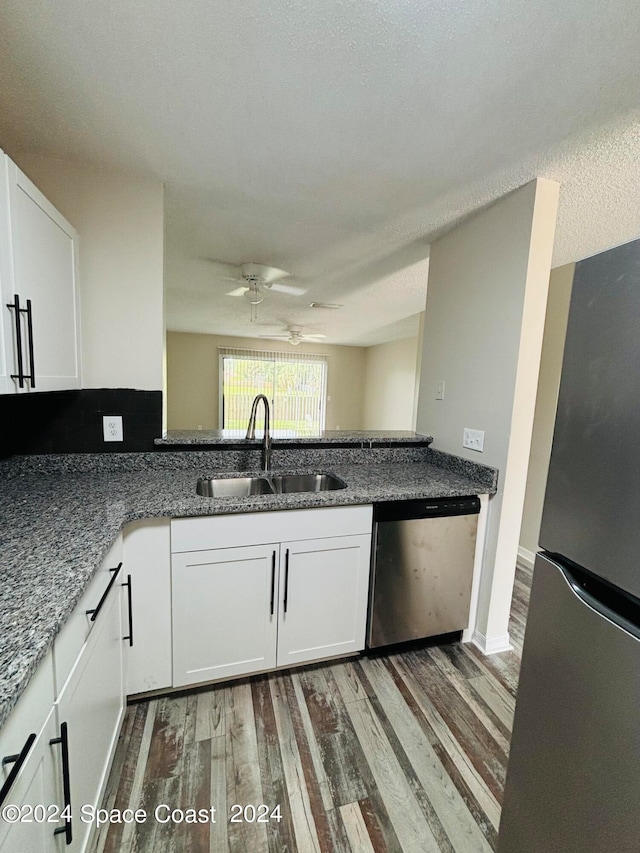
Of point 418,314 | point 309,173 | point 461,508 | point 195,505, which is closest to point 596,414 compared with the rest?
point 461,508

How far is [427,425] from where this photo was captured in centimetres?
244

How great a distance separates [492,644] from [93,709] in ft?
6.08

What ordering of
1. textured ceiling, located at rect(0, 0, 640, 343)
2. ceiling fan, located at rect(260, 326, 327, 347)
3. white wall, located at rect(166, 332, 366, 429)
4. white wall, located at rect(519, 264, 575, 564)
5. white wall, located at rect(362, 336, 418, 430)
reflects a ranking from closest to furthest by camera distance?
textured ceiling, located at rect(0, 0, 640, 343) → white wall, located at rect(519, 264, 575, 564) → ceiling fan, located at rect(260, 326, 327, 347) → white wall, located at rect(362, 336, 418, 430) → white wall, located at rect(166, 332, 366, 429)

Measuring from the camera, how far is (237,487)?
6.47 feet

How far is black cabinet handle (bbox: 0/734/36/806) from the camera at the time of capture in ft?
1.80

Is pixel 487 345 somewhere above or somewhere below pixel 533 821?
above

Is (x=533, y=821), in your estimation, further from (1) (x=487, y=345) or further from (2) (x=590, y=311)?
(1) (x=487, y=345)

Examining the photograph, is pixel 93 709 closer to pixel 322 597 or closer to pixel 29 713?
pixel 29 713

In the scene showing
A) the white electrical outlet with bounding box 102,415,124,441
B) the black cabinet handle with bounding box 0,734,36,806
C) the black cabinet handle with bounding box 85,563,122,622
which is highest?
the white electrical outlet with bounding box 102,415,124,441

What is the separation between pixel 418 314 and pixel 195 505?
3.93 m

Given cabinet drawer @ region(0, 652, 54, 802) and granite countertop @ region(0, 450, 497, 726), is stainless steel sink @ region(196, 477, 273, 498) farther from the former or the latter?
cabinet drawer @ region(0, 652, 54, 802)

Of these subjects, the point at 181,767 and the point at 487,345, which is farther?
the point at 487,345

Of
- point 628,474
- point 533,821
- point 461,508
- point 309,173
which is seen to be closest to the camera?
point 628,474

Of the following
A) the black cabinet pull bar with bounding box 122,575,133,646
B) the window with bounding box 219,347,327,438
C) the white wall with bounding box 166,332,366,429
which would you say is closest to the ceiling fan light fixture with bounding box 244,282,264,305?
the black cabinet pull bar with bounding box 122,575,133,646
